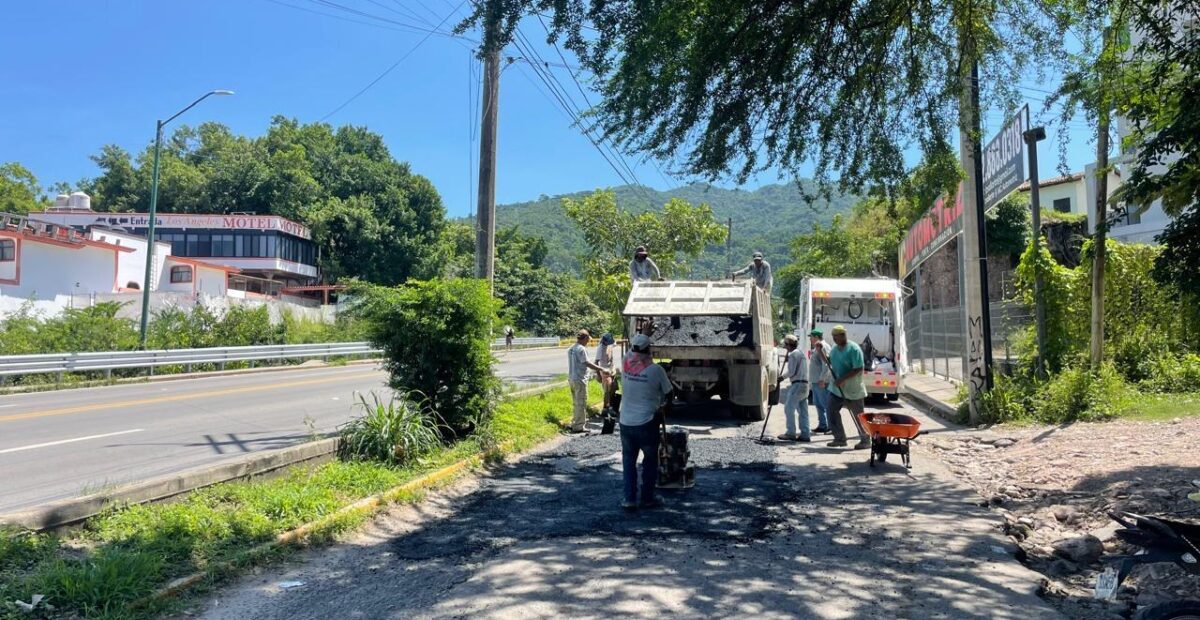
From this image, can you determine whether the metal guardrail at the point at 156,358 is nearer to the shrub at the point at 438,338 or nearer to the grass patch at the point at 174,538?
the shrub at the point at 438,338

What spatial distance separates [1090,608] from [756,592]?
1.99 metres

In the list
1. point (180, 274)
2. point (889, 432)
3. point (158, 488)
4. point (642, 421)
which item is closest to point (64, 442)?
point (158, 488)

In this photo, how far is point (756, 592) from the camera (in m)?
4.93

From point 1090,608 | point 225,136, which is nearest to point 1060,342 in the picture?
point 1090,608

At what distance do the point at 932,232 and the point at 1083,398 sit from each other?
6.64 m

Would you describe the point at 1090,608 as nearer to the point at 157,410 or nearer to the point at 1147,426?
the point at 1147,426

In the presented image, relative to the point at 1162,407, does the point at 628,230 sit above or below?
above

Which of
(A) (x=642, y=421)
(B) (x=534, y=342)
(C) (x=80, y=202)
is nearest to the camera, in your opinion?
(A) (x=642, y=421)

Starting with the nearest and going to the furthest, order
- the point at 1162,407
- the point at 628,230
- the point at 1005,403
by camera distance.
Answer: the point at 1162,407 < the point at 1005,403 < the point at 628,230

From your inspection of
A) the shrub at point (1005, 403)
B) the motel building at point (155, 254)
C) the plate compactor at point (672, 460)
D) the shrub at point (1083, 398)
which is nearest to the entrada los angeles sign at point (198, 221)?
the motel building at point (155, 254)

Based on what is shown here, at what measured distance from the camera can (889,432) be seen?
340 inches

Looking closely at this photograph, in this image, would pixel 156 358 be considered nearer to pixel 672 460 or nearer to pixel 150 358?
pixel 150 358

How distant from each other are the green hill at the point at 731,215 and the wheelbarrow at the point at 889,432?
3161mm

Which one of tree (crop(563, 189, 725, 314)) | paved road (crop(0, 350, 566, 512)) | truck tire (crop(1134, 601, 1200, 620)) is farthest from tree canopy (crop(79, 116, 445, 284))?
truck tire (crop(1134, 601, 1200, 620))
